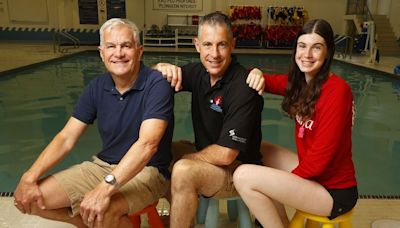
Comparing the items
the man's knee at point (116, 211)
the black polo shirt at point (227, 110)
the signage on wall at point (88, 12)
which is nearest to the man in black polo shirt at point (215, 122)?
the black polo shirt at point (227, 110)

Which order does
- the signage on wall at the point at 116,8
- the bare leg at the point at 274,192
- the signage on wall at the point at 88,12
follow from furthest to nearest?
1. the signage on wall at the point at 116,8
2. the signage on wall at the point at 88,12
3. the bare leg at the point at 274,192

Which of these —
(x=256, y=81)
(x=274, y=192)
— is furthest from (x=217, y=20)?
(x=274, y=192)

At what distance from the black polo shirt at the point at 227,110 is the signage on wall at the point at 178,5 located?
13.6 metres

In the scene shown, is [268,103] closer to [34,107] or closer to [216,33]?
A: [34,107]

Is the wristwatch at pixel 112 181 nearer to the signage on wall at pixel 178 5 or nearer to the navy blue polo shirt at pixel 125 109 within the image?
the navy blue polo shirt at pixel 125 109

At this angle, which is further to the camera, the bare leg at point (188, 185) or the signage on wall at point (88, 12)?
the signage on wall at point (88, 12)

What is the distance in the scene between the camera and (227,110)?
1804 mm

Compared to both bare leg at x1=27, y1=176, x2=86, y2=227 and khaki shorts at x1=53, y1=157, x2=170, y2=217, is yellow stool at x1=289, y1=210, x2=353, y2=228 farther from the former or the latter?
bare leg at x1=27, y1=176, x2=86, y2=227

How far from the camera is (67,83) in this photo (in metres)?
7.30

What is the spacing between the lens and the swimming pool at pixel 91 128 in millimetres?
3441

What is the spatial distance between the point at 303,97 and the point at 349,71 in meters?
9.17

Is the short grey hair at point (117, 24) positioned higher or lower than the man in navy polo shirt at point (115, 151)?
higher

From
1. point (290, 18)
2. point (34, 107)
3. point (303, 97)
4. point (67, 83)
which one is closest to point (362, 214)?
point (303, 97)

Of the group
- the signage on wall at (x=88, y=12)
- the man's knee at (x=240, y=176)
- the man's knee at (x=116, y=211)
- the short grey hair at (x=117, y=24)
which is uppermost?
the signage on wall at (x=88, y=12)
